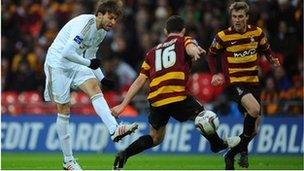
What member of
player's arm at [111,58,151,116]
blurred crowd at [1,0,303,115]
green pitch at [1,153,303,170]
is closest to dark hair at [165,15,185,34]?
player's arm at [111,58,151,116]

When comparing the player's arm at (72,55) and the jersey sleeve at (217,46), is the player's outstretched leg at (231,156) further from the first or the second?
the player's arm at (72,55)

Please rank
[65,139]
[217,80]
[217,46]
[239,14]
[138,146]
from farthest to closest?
[217,46] → [239,14] → [217,80] → [65,139] → [138,146]

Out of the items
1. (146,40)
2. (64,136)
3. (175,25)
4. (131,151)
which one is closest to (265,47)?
(175,25)

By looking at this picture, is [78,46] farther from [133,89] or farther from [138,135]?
[138,135]

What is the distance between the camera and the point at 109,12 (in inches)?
532

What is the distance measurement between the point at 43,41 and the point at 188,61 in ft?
42.1

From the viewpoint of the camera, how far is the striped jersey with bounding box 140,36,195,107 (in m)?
13.0

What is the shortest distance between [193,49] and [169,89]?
719 mm

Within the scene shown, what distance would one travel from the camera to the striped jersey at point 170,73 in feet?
42.7

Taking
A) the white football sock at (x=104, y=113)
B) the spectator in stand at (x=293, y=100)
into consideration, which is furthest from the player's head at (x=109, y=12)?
the spectator in stand at (x=293, y=100)

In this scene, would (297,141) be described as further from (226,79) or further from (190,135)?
(226,79)

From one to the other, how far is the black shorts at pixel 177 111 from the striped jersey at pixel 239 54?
1.49 meters

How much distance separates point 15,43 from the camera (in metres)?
26.0

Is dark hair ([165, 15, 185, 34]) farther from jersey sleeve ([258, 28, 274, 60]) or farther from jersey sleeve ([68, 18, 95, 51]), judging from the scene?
jersey sleeve ([258, 28, 274, 60])
